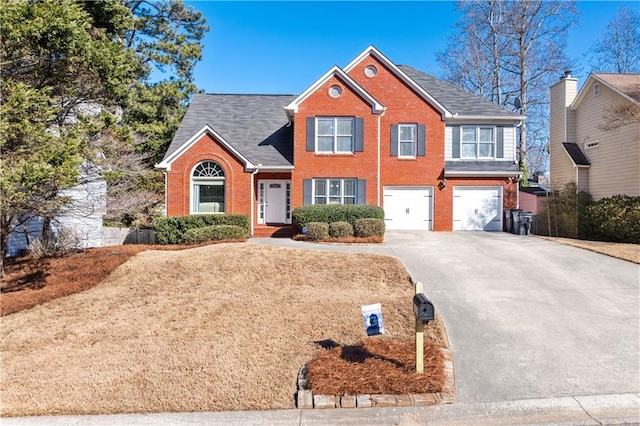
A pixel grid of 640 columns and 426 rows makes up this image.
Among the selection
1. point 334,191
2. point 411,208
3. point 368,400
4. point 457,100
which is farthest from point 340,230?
point 457,100

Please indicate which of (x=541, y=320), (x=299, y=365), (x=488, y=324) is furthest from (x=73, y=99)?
(x=541, y=320)

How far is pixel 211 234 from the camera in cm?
1427

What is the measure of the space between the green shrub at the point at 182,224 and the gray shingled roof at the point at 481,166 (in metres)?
10.3

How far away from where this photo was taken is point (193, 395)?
15.8 feet

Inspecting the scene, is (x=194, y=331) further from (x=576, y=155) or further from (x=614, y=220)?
(x=576, y=155)

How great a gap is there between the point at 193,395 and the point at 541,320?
614 centimetres

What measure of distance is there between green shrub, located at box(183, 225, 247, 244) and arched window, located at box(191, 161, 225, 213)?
230 centimetres

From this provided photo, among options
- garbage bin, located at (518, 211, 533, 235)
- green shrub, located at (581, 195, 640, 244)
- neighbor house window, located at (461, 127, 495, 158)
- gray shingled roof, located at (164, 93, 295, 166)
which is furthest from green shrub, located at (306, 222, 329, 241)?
green shrub, located at (581, 195, 640, 244)

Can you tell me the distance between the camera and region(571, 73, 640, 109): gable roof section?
16.4 meters

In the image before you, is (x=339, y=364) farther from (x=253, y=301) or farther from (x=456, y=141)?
(x=456, y=141)

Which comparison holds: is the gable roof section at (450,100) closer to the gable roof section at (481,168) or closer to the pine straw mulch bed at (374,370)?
the gable roof section at (481,168)

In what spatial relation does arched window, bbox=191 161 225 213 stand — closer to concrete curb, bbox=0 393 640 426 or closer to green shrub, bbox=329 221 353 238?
green shrub, bbox=329 221 353 238

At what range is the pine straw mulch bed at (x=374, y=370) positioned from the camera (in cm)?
477

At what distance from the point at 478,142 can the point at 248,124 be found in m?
11.7
